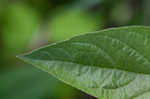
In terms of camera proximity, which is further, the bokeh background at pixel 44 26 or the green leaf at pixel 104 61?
the bokeh background at pixel 44 26

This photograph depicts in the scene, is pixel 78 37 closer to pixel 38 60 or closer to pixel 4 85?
pixel 38 60

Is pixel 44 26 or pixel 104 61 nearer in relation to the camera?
pixel 104 61

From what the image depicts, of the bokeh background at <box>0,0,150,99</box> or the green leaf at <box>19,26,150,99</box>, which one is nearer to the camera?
the green leaf at <box>19,26,150,99</box>

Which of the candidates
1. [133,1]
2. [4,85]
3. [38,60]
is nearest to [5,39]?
[4,85]

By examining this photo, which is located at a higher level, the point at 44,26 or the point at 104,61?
the point at 104,61
